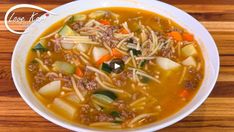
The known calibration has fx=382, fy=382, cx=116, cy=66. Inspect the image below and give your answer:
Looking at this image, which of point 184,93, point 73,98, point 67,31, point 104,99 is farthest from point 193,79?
point 67,31

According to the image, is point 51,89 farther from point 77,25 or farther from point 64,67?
point 77,25

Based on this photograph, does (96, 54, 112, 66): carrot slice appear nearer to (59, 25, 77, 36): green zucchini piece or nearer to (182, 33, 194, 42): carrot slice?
(59, 25, 77, 36): green zucchini piece

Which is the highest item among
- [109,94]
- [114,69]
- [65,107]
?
[114,69]

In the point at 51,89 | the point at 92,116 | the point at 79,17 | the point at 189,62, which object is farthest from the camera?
the point at 79,17

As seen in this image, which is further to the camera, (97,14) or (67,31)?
(97,14)

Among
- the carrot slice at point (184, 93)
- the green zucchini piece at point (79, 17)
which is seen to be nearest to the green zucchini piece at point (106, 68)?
the carrot slice at point (184, 93)

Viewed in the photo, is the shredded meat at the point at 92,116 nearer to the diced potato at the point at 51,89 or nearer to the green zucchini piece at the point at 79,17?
Result: the diced potato at the point at 51,89

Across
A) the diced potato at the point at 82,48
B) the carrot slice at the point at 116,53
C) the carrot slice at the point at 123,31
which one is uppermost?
the carrot slice at the point at 123,31

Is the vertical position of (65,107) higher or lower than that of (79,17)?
lower
